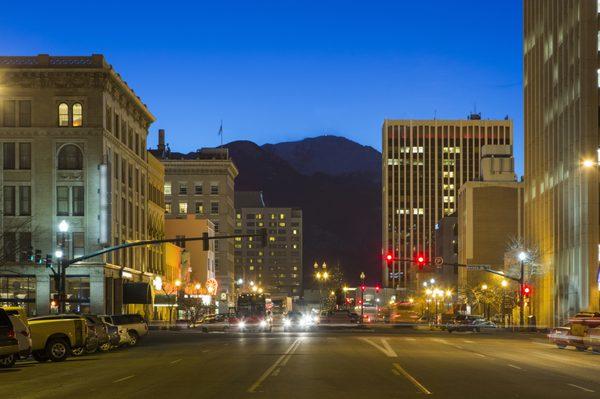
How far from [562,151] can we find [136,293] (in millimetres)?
42748

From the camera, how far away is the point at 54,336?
37688 mm

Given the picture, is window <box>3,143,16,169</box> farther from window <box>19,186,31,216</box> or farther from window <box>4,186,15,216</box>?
window <box>19,186,31,216</box>

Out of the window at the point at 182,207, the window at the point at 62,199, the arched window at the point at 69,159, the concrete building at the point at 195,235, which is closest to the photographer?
the window at the point at 62,199

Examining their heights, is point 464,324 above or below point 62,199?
below

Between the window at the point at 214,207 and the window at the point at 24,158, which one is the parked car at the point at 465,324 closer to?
the window at the point at 24,158

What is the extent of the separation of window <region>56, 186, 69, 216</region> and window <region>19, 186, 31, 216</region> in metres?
2.42

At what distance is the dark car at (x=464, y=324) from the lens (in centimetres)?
7994

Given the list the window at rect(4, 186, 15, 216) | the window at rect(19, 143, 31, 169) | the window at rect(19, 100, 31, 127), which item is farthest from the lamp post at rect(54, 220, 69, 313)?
the window at rect(19, 100, 31, 127)

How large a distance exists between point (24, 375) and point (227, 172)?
143 meters

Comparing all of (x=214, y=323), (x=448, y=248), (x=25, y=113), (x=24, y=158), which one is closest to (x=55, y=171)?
(x=24, y=158)

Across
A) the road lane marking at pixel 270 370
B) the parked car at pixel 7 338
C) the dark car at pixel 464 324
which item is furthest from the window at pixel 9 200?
the parked car at pixel 7 338

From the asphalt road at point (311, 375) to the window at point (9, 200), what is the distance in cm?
4023

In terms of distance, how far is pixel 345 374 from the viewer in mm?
27266

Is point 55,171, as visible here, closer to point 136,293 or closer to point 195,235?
point 136,293
